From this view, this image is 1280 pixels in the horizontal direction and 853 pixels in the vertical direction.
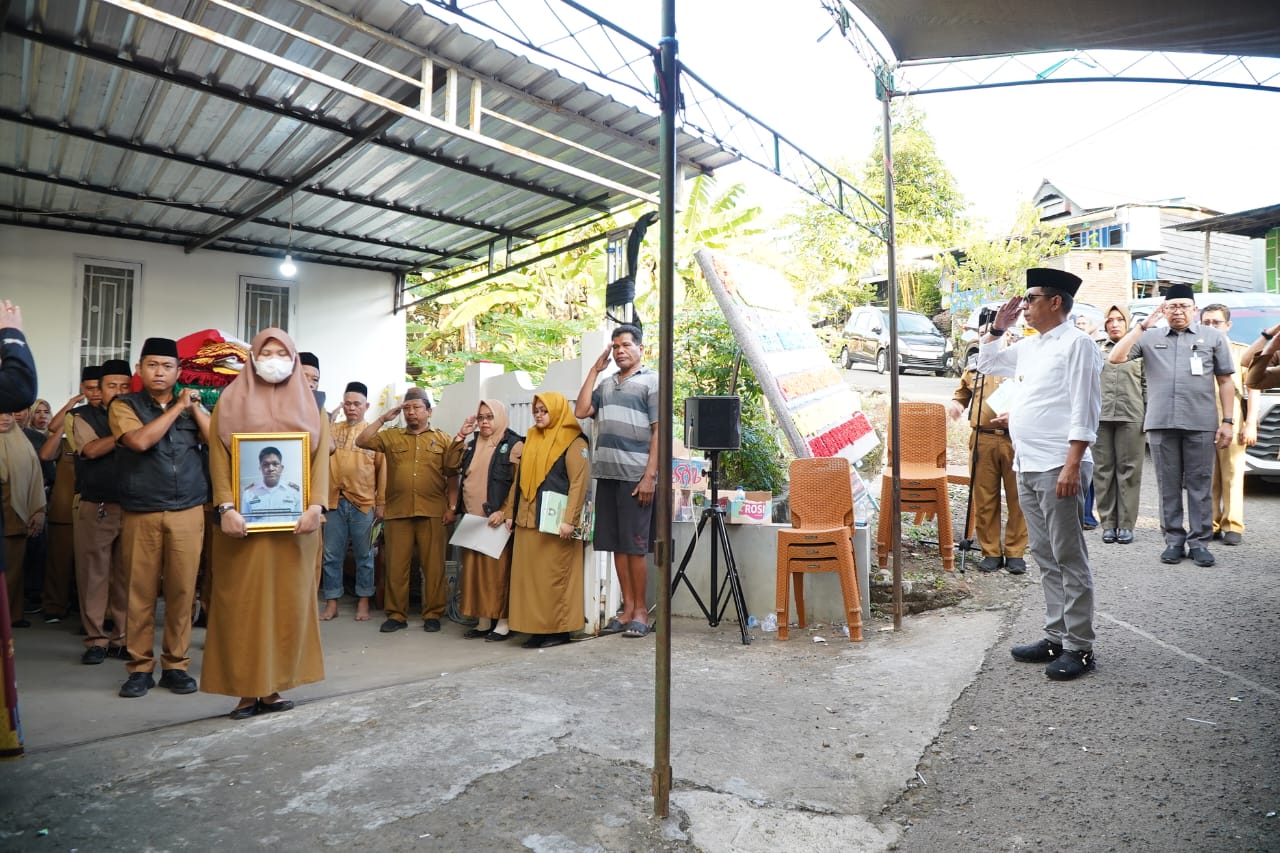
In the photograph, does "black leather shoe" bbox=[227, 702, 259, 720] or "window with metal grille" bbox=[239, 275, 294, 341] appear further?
"window with metal grille" bbox=[239, 275, 294, 341]

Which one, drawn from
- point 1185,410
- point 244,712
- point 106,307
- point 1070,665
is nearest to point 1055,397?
point 1070,665

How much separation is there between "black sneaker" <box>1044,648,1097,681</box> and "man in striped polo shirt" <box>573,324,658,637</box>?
263cm

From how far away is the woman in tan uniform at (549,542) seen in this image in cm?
571

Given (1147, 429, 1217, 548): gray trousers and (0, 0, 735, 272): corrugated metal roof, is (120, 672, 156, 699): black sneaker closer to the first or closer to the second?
(0, 0, 735, 272): corrugated metal roof

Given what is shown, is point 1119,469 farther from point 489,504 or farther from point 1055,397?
point 489,504

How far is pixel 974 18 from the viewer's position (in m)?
4.77

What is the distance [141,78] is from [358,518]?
368 centimetres

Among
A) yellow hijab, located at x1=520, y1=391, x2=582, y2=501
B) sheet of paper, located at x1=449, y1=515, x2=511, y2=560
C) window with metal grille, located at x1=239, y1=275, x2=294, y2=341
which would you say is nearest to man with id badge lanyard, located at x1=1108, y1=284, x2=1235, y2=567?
yellow hijab, located at x1=520, y1=391, x2=582, y2=501

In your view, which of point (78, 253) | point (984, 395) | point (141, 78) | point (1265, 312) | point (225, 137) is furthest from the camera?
point (1265, 312)

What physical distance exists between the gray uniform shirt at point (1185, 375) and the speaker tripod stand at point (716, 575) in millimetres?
3485

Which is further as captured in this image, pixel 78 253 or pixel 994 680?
pixel 78 253

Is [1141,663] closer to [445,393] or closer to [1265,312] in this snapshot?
[445,393]

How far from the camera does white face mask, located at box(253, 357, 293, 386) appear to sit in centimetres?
411

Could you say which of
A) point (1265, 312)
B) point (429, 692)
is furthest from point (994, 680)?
point (1265, 312)
